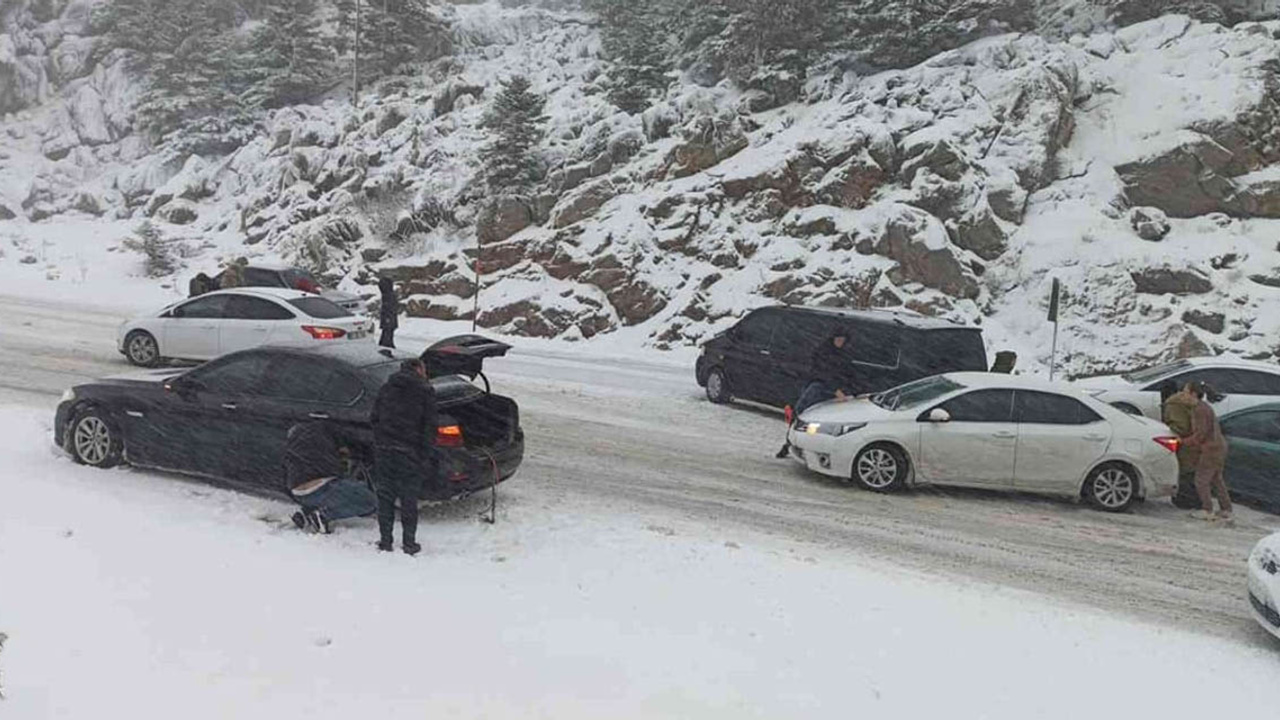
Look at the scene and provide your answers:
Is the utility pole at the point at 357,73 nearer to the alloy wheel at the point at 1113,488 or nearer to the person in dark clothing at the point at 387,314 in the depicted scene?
the person in dark clothing at the point at 387,314

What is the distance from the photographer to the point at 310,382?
7996mm

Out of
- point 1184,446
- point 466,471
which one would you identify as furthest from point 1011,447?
point 466,471

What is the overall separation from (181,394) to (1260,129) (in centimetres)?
2590

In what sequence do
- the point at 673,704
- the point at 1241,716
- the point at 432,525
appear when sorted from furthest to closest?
the point at 432,525, the point at 1241,716, the point at 673,704

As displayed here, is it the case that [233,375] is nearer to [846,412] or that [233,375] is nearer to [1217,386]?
[846,412]

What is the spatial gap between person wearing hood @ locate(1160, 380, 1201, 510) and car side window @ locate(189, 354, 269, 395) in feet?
33.3

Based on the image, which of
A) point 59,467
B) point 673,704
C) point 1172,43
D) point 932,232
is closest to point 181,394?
point 59,467

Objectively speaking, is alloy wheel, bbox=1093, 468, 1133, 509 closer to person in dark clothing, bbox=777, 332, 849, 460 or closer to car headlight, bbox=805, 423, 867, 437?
car headlight, bbox=805, 423, 867, 437

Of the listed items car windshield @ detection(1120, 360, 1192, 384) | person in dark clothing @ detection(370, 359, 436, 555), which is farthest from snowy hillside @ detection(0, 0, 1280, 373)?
person in dark clothing @ detection(370, 359, 436, 555)

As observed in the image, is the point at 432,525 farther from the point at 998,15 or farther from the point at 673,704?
the point at 998,15

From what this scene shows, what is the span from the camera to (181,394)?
323 inches

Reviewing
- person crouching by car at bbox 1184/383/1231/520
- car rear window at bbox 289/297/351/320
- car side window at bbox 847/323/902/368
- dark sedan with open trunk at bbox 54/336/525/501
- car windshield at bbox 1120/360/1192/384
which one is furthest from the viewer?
car rear window at bbox 289/297/351/320

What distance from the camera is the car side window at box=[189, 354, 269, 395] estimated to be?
8133mm

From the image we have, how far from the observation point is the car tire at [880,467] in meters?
9.94
